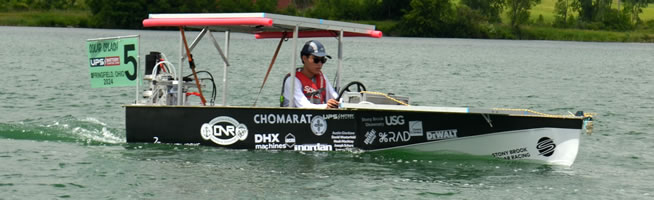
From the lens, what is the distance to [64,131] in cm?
1797

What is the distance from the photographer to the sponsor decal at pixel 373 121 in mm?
13859

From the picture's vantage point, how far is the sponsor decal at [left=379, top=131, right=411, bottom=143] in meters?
13.8

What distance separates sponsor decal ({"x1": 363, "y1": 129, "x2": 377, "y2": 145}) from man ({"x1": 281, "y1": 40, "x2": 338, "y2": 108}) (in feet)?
2.51

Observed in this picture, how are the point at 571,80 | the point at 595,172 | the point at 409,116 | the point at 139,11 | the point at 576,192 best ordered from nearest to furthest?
the point at 576,192 < the point at 409,116 < the point at 595,172 < the point at 571,80 < the point at 139,11

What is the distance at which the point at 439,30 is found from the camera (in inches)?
4902

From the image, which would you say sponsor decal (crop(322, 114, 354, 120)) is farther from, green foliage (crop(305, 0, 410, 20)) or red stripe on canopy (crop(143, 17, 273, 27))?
green foliage (crop(305, 0, 410, 20))

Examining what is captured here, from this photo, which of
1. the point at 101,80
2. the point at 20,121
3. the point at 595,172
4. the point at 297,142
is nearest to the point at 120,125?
the point at 20,121

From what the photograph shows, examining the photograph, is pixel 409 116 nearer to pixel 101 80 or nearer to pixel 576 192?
pixel 576 192

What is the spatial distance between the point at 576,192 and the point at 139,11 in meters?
105

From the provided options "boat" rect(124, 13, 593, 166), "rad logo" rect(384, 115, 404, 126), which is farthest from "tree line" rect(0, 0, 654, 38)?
"rad logo" rect(384, 115, 404, 126)

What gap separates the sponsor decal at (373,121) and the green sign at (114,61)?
12.3 feet

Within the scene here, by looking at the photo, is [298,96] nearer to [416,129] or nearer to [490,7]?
[416,129]

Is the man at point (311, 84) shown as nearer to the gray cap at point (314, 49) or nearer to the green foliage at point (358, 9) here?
the gray cap at point (314, 49)

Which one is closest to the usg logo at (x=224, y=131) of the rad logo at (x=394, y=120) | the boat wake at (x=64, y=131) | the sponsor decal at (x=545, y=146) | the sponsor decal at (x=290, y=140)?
the sponsor decal at (x=290, y=140)
